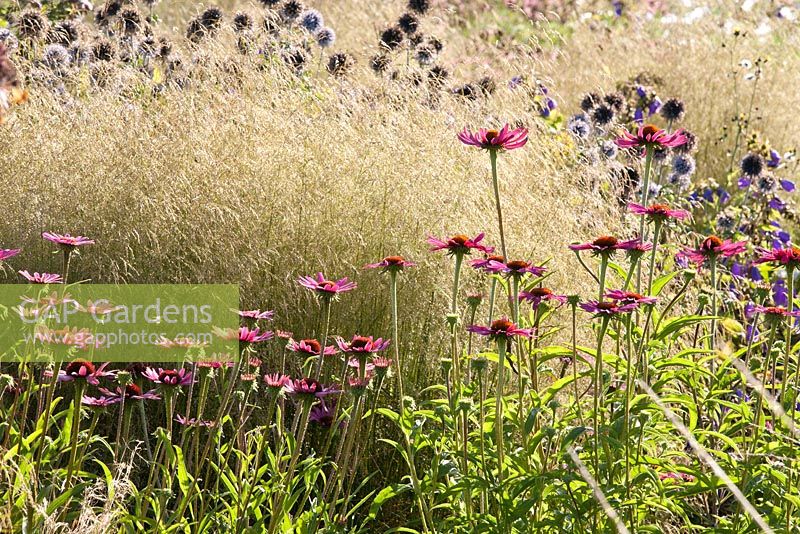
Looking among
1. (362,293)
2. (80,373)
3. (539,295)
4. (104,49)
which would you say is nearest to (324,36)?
(104,49)

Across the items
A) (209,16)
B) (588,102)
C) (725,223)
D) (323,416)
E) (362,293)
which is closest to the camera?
(323,416)

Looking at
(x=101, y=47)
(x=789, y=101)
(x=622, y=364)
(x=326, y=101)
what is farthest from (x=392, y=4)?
(x=622, y=364)

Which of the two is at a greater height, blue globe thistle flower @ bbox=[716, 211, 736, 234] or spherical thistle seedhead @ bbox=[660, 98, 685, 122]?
spherical thistle seedhead @ bbox=[660, 98, 685, 122]

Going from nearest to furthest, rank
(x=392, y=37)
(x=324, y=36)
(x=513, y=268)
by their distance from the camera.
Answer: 1. (x=513, y=268)
2. (x=392, y=37)
3. (x=324, y=36)

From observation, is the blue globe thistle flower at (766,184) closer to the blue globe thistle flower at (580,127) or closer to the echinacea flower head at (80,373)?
the blue globe thistle flower at (580,127)

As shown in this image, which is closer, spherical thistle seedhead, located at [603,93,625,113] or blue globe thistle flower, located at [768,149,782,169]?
blue globe thistle flower, located at [768,149,782,169]

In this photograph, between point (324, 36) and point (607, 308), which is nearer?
point (607, 308)

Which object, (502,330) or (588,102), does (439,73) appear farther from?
(502,330)

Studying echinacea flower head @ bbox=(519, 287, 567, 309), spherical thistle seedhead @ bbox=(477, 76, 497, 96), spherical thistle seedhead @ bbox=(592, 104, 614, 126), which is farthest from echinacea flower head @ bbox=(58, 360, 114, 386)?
spherical thistle seedhead @ bbox=(592, 104, 614, 126)

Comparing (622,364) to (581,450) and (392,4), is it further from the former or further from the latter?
(392,4)

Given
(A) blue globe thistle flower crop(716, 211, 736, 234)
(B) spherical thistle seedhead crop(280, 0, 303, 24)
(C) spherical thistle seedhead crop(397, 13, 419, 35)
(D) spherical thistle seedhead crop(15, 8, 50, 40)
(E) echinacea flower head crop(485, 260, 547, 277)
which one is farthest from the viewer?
(B) spherical thistle seedhead crop(280, 0, 303, 24)

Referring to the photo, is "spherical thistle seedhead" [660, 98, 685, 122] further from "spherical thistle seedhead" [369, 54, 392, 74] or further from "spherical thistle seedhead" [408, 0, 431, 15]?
"spherical thistle seedhead" [408, 0, 431, 15]

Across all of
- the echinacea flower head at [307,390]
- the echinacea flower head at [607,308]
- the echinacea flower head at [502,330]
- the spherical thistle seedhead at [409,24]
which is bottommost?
the echinacea flower head at [307,390]

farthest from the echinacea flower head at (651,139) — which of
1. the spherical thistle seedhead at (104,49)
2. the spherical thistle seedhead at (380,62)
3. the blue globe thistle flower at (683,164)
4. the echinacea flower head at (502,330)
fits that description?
the spherical thistle seedhead at (104,49)
